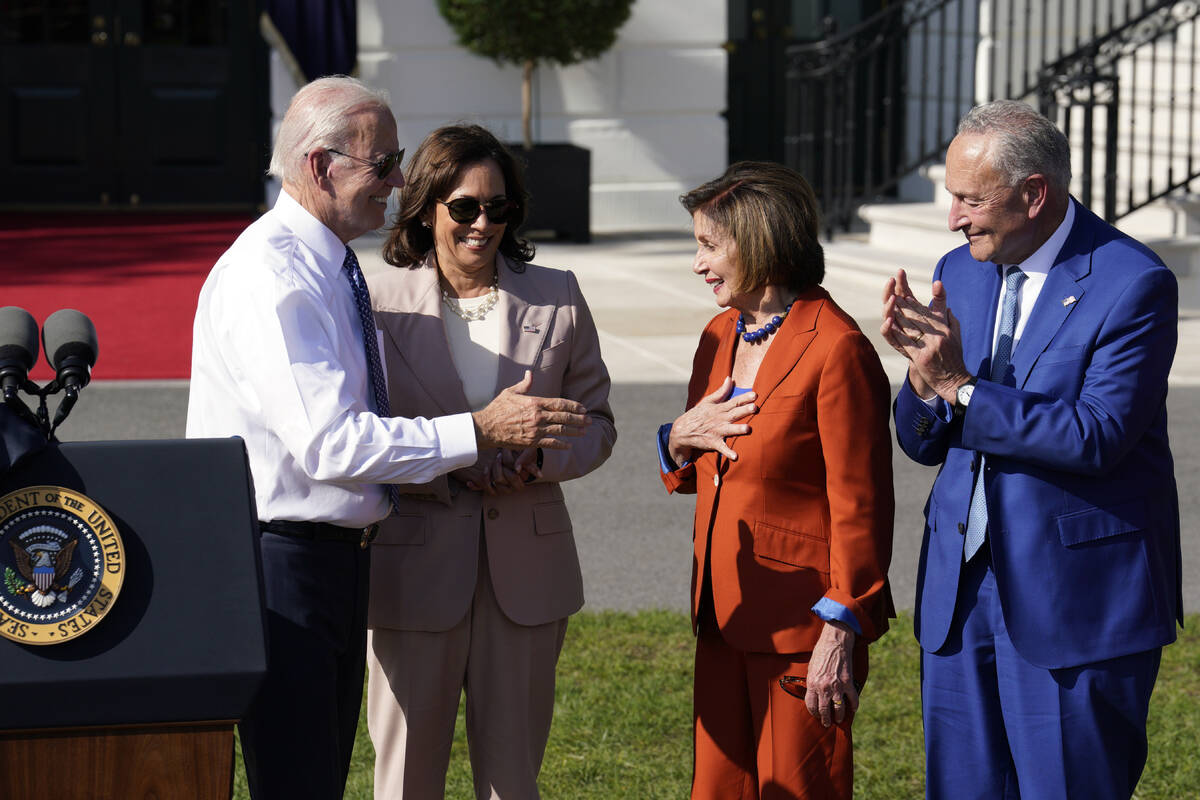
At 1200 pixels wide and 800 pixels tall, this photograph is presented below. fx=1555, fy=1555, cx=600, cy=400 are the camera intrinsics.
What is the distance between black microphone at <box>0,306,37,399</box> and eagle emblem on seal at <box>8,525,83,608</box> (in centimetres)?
22

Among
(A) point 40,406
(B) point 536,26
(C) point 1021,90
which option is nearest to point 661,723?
(A) point 40,406

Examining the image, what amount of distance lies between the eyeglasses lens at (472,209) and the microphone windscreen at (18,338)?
102cm

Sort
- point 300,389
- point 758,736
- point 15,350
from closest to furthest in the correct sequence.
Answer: point 15,350, point 300,389, point 758,736

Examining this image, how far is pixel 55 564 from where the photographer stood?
2.26 meters

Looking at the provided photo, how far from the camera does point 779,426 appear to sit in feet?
10.3

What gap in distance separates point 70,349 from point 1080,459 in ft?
5.84

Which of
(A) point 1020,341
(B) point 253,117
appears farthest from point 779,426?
(B) point 253,117

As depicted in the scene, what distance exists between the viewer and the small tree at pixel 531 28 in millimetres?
13836

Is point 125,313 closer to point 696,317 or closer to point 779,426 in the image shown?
point 696,317

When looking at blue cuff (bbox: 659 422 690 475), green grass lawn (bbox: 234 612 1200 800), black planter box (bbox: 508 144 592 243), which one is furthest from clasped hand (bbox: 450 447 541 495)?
black planter box (bbox: 508 144 592 243)

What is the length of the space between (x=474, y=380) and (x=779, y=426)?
70cm

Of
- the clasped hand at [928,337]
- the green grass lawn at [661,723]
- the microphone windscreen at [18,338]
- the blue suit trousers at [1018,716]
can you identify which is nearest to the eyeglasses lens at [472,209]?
the clasped hand at [928,337]

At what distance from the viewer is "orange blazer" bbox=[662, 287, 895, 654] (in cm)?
307

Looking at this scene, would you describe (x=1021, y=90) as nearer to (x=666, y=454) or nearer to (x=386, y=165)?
(x=666, y=454)
